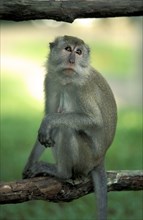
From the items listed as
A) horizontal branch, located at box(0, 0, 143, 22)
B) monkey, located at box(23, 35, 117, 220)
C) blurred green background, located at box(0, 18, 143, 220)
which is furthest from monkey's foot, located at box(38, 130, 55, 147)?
horizontal branch, located at box(0, 0, 143, 22)

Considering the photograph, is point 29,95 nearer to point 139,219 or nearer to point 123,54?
point 139,219

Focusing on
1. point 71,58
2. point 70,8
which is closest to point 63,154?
point 71,58

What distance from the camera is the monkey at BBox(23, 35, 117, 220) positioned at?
5988 millimetres

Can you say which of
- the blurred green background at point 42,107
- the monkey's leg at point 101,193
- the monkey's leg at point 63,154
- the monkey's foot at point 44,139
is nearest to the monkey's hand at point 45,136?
the monkey's foot at point 44,139

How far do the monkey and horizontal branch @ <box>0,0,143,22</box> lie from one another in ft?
3.77

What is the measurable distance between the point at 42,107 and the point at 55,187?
11.1 metres

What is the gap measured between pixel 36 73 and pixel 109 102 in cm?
1932

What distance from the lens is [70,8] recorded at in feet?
15.9

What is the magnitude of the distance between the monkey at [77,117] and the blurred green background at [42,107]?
0.37 m

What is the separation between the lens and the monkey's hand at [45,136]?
5.66 metres

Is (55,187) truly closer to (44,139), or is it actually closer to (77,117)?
(44,139)

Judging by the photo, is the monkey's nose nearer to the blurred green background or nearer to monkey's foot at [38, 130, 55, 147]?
the blurred green background

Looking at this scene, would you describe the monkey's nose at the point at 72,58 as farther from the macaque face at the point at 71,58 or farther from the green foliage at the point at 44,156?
the green foliage at the point at 44,156

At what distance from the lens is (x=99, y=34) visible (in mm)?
40375
